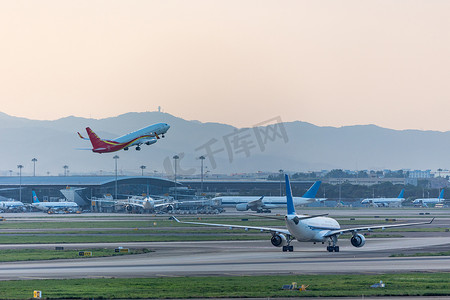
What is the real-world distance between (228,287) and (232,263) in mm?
17435

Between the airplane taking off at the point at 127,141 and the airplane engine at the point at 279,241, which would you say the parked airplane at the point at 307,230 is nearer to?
the airplane engine at the point at 279,241

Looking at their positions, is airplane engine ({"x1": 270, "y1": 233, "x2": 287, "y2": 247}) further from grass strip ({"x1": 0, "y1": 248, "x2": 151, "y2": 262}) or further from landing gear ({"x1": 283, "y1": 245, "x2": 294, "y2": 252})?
grass strip ({"x1": 0, "y1": 248, "x2": 151, "y2": 262})

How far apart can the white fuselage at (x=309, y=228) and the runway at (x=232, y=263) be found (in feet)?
5.29

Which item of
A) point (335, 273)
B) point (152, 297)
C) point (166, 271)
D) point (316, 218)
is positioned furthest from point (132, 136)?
point (152, 297)

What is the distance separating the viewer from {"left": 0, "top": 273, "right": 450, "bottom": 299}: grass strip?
165ft

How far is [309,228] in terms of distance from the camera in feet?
270

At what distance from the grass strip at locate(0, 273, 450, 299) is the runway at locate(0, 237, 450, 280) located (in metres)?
3.88

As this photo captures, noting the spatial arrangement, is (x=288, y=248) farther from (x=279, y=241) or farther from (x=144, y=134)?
(x=144, y=134)

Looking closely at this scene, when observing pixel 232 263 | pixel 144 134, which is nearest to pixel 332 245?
pixel 232 263

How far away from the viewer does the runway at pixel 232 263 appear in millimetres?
63875

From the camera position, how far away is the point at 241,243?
95.3m

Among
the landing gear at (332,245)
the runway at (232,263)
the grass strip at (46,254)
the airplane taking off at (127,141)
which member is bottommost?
the runway at (232,263)

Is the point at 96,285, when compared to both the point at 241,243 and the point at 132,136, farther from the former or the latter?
the point at 132,136

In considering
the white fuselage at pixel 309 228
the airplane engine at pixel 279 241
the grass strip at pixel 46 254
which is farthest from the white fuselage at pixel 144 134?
the white fuselage at pixel 309 228
